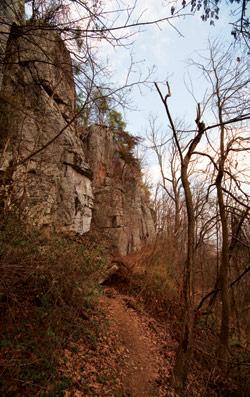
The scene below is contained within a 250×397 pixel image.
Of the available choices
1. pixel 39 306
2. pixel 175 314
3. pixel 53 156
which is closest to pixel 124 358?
pixel 39 306

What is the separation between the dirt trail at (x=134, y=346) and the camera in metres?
5.19

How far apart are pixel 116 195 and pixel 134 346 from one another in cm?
898

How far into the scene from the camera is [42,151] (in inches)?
338

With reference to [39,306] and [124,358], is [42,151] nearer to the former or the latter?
[39,306]

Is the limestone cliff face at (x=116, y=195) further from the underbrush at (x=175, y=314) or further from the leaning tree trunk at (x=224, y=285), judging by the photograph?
the leaning tree trunk at (x=224, y=285)

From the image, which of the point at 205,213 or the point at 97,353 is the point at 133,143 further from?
the point at 97,353

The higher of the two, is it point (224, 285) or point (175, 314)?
point (224, 285)

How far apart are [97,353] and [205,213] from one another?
7.18 meters

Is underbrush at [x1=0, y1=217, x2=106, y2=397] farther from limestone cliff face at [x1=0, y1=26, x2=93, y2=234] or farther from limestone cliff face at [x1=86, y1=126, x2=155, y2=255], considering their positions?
limestone cliff face at [x1=86, y1=126, x2=155, y2=255]

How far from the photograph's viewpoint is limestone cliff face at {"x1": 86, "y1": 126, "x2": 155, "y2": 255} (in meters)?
13.3

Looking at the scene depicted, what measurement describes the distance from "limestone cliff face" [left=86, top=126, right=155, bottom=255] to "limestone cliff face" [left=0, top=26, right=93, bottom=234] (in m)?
2.63

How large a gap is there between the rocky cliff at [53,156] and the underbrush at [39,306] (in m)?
1.24

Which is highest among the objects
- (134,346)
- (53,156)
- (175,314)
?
(53,156)

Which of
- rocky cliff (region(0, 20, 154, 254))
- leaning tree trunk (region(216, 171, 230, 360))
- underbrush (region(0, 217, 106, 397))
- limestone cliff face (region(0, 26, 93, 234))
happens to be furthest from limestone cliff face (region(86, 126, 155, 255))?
leaning tree trunk (region(216, 171, 230, 360))
